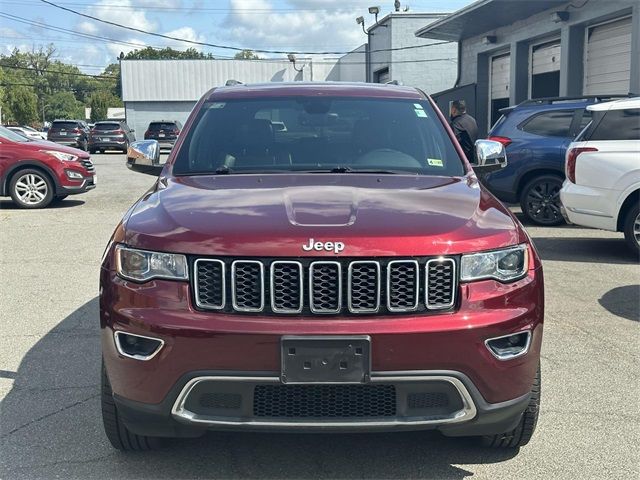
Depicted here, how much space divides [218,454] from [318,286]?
1.12m

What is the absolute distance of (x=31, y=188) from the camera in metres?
12.9

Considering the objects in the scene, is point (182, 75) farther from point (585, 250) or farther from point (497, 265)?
point (497, 265)

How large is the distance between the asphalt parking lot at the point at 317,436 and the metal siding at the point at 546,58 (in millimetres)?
13014

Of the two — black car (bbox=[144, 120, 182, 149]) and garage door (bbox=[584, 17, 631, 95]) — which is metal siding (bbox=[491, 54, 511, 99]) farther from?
black car (bbox=[144, 120, 182, 149])

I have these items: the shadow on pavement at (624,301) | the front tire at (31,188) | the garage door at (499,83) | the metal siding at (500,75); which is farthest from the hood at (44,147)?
the metal siding at (500,75)

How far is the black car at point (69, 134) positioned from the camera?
33469 millimetres

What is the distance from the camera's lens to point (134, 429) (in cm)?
300

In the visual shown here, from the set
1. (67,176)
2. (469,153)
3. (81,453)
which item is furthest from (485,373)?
(67,176)

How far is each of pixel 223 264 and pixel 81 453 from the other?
131cm

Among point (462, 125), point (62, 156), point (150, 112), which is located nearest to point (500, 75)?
point (462, 125)

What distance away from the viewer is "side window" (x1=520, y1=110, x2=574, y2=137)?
10.7m

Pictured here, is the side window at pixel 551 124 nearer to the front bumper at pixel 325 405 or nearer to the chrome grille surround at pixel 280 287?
the front bumper at pixel 325 405

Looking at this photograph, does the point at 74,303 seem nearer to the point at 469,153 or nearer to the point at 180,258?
the point at 180,258

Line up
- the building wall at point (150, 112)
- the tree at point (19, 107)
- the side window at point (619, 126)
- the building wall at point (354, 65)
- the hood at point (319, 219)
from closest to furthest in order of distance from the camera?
the hood at point (319, 219), the side window at point (619, 126), the building wall at point (354, 65), the building wall at point (150, 112), the tree at point (19, 107)
